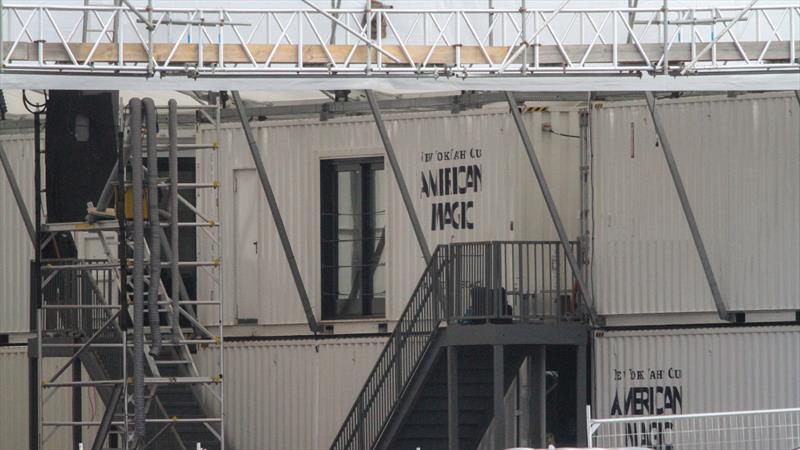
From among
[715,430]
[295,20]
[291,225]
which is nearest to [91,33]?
[295,20]

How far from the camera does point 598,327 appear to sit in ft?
86.4

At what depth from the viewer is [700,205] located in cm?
2586

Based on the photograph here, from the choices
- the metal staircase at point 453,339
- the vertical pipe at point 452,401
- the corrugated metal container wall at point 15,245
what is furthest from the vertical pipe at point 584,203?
the corrugated metal container wall at point 15,245

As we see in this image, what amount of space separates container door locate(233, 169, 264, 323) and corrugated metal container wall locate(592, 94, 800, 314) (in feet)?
19.0

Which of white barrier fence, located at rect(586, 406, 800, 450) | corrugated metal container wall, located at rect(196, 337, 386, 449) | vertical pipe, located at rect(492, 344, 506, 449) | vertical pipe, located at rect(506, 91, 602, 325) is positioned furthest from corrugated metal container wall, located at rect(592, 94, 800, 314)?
corrugated metal container wall, located at rect(196, 337, 386, 449)

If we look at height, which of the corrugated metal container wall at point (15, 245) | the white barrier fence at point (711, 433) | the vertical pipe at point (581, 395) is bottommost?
the white barrier fence at point (711, 433)

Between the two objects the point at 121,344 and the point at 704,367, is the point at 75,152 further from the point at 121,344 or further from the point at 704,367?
the point at 704,367

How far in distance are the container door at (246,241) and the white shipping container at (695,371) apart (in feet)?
19.5

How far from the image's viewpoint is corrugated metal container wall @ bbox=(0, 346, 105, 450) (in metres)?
29.5

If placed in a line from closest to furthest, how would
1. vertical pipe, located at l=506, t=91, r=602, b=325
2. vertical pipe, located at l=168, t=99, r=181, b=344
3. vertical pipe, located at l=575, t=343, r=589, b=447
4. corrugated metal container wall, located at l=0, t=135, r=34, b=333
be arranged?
vertical pipe, located at l=168, t=99, r=181, b=344
vertical pipe, located at l=575, t=343, r=589, b=447
vertical pipe, located at l=506, t=91, r=602, b=325
corrugated metal container wall, located at l=0, t=135, r=34, b=333

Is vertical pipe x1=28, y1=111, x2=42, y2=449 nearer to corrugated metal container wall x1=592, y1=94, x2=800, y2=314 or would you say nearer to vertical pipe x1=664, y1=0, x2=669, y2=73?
corrugated metal container wall x1=592, y1=94, x2=800, y2=314

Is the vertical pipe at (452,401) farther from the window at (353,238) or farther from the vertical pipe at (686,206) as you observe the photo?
the vertical pipe at (686,206)

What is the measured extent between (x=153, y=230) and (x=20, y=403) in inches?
302

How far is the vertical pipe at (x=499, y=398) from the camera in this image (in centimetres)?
2453
